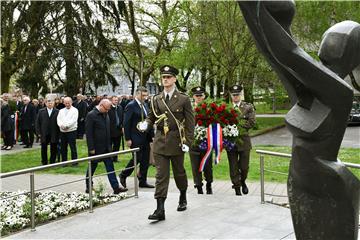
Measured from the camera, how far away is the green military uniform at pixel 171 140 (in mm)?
6573

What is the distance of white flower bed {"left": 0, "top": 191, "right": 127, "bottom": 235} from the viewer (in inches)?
260

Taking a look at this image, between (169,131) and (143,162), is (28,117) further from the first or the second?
(169,131)

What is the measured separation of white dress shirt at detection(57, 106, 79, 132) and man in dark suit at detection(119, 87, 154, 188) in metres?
2.46

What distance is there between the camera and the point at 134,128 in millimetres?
9516

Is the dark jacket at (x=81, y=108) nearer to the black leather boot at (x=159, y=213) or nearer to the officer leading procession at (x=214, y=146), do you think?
the officer leading procession at (x=214, y=146)

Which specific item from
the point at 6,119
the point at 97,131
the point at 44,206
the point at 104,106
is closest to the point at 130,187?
the point at 97,131

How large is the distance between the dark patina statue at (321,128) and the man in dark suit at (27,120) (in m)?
13.6

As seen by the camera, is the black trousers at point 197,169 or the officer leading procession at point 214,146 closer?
the officer leading procession at point 214,146

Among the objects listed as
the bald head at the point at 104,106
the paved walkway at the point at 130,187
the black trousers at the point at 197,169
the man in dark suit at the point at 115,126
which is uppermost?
the bald head at the point at 104,106

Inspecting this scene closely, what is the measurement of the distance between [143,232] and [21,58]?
19.7 metres

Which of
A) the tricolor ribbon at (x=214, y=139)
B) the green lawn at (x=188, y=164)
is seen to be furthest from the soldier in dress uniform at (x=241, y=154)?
the green lawn at (x=188, y=164)

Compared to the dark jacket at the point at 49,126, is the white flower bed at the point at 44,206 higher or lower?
lower

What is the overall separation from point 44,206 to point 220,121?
10.3ft

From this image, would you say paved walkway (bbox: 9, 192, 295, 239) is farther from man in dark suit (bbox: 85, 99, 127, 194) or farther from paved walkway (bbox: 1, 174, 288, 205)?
man in dark suit (bbox: 85, 99, 127, 194)
